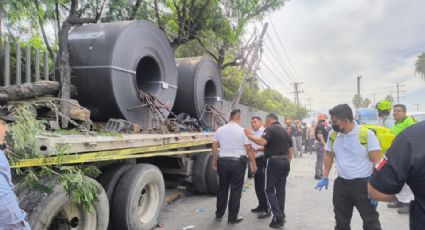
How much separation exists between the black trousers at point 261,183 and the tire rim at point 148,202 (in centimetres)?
186

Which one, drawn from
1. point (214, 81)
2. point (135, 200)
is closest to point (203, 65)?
point (214, 81)

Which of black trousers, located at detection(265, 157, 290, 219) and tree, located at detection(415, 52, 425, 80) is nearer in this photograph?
black trousers, located at detection(265, 157, 290, 219)

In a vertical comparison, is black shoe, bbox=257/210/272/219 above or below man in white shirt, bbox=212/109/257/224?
below

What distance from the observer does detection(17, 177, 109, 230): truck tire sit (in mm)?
3076

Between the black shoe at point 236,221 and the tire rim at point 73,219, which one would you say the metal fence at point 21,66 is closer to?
the tire rim at point 73,219

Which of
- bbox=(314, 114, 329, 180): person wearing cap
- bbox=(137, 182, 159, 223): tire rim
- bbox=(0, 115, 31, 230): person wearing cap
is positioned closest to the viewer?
bbox=(0, 115, 31, 230): person wearing cap

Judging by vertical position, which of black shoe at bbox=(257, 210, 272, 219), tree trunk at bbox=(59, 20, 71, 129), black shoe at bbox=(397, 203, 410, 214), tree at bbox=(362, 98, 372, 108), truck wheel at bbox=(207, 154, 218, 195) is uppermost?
tree at bbox=(362, 98, 372, 108)

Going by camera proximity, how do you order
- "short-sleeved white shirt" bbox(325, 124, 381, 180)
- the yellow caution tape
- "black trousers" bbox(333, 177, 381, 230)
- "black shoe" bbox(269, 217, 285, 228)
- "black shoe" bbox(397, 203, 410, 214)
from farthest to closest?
"black shoe" bbox(397, 203, 410, 214) → "black shoe" bbox(269, 217, 285, 228) → "short-sleeved white shirt" bbox(325, 124, 381, 180) → "black trousers" bbox(333, 177, 381, 230) → the yellow caution tape

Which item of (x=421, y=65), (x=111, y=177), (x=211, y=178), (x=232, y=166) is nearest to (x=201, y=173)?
(x=211, y=178)

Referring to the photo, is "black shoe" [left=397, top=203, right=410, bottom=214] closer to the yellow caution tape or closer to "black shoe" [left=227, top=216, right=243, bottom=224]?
"black shoe" [left=227, top=216, right=243, bottom=224]

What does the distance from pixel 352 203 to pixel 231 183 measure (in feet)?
7.14

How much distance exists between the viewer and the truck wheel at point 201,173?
7344 mm

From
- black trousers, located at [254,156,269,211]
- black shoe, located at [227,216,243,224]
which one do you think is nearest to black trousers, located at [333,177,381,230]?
black shoe, located at [227,216,243,224]

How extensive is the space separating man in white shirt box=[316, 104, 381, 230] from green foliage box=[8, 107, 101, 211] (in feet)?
8.14
